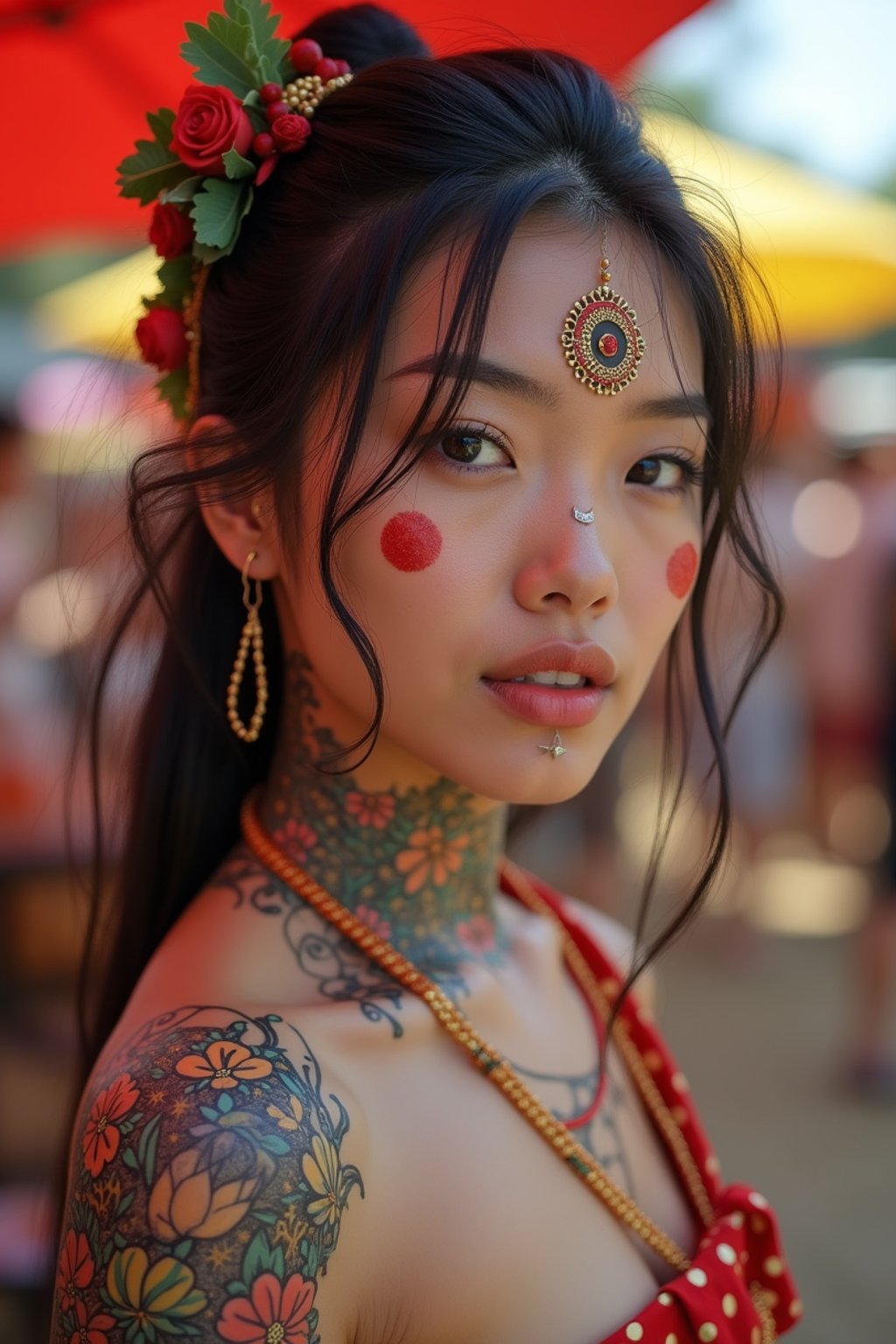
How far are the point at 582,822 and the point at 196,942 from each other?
4.00 metres

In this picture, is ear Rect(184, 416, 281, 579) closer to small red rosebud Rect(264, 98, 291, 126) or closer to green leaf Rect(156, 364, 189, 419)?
green leaf Rect(156, 364, 189, 419)

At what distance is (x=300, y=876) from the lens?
1452 mm

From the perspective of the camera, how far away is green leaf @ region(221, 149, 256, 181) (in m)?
1.38

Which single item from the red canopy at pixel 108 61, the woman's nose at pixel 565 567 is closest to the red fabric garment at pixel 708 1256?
the woman's nose at pixel 565 567

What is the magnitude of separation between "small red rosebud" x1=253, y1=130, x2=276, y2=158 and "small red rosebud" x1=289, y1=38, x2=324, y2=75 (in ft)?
0.38

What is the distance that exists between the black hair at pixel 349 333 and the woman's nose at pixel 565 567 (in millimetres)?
156

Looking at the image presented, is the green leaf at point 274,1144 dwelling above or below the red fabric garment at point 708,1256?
above

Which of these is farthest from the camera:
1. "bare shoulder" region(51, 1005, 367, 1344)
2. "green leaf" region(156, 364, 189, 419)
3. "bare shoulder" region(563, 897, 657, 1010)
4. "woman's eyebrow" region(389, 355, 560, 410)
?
"bare shoulder" region(563, 897, 657, 1010)

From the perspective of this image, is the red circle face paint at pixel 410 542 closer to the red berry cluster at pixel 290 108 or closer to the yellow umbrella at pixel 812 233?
the red berry cluster at pixel 290 108

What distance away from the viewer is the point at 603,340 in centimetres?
128

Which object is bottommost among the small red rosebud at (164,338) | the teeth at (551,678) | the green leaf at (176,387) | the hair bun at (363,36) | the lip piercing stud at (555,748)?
the lip piercing stud at (555,748)

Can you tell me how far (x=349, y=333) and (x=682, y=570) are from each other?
1.48ft

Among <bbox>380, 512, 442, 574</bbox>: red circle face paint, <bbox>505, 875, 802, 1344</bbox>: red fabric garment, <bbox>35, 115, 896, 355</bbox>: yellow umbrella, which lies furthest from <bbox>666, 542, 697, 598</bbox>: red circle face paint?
<bbox>35, 115, 896, 355</bbox>: yellow umbrella

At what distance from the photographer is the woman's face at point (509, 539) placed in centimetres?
126
